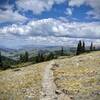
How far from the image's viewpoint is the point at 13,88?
41.2m

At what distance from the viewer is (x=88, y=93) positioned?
108 feet

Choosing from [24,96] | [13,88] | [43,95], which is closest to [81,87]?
[43,95]

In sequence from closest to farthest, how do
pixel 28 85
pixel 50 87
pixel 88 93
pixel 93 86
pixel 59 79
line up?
pixel 88 93 < pixel 93 86 < pixel 50 87 < pixel 28 85 < pixel 59 79

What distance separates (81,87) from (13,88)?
489 inches

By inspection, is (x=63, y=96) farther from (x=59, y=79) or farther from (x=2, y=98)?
(x=59, y=79)

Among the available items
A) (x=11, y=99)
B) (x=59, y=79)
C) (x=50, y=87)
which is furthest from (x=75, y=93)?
(x=59, y=79)

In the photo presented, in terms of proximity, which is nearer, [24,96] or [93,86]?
[24,96]

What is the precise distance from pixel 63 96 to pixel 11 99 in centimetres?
758

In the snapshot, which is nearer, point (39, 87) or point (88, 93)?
point (88, 93)

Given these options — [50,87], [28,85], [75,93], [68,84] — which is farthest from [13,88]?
[75,93]

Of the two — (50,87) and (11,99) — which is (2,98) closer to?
(11,99)

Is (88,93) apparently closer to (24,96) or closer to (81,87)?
(81,87)

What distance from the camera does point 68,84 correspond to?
4081 centimetres

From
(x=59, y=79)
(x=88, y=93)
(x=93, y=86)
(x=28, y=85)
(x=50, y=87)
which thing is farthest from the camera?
(x=59, y=79)
